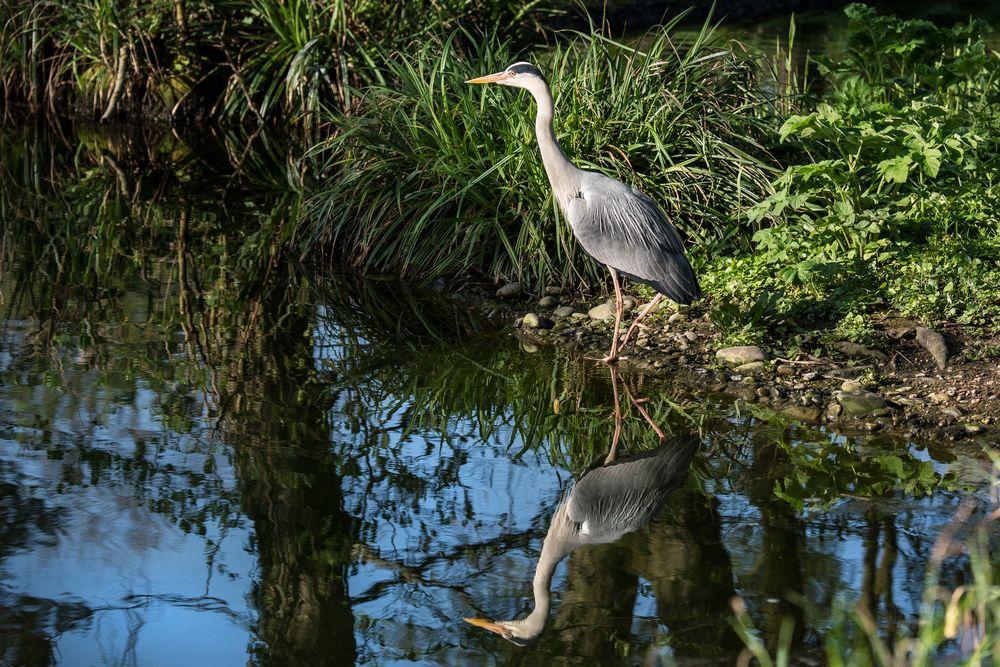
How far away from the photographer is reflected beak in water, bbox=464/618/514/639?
11.4 feet

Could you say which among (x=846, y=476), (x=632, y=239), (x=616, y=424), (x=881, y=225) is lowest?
(x=846, y=476)

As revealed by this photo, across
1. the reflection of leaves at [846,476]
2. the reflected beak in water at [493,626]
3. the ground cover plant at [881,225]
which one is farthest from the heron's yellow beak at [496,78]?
the reflected beak in water at [493,626]

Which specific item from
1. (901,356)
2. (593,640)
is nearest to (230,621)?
(593,640)

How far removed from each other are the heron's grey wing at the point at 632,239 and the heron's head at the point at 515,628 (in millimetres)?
2380

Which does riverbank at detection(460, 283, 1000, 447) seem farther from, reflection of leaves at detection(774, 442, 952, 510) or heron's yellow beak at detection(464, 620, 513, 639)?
heron's yellow beak at detection(464, 620, 513, 639)

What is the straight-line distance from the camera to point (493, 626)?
3.49 metres

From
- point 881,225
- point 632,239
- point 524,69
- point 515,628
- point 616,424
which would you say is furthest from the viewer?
point 881,225

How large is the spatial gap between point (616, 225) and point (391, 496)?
1.94 meters

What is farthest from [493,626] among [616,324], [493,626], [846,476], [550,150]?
[550,150]

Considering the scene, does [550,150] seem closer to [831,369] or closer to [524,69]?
[524,69]

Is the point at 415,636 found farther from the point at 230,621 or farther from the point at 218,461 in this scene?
the point at 218,461

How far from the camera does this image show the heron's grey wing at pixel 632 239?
5.50 m

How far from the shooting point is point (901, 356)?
5.44m

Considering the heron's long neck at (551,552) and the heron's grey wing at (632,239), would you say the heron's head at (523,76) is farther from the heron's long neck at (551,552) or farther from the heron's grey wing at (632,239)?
the heron's long neck at (551,552)
